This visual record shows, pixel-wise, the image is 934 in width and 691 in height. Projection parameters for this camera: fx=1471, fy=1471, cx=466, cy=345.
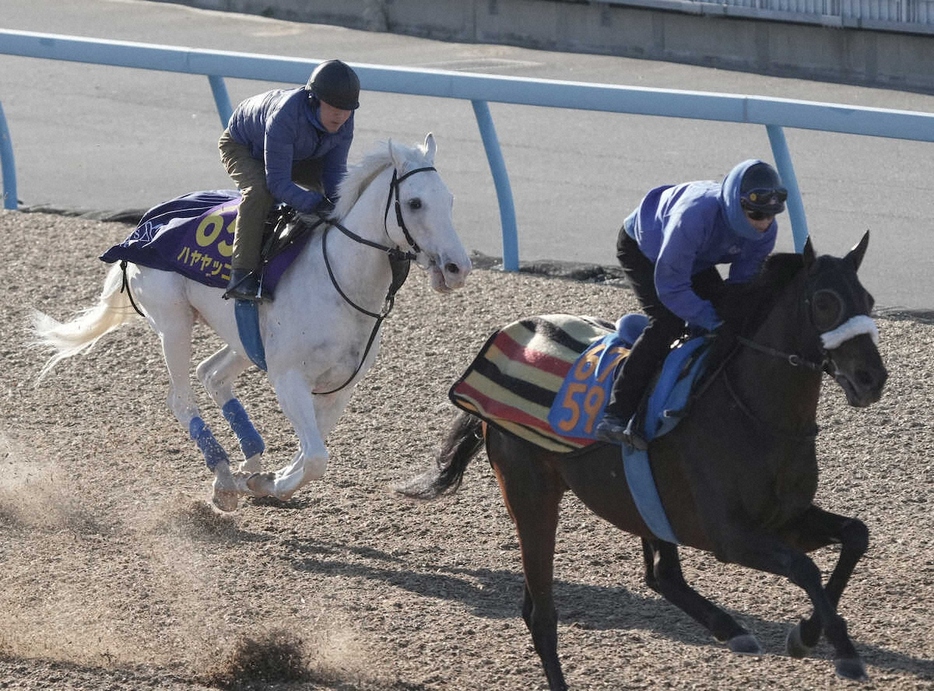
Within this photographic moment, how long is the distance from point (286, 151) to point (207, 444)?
1477mm

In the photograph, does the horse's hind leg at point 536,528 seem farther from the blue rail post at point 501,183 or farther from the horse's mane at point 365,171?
the blue rail post at point 501,183

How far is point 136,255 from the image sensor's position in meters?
7.27

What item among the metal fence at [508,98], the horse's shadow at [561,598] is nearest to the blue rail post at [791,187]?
the metal fence at [508,98]

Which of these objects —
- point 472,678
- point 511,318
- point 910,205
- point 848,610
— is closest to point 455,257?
point 472,678

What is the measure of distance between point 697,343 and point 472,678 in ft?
4.70

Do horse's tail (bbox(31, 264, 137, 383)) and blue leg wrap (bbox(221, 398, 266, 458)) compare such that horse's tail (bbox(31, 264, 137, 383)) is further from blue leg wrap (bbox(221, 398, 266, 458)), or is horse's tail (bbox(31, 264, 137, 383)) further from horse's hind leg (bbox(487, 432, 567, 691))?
horse's hind leg (bbox(487, 432, 567, 691))

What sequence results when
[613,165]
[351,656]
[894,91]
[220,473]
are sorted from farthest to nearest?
[894,91]
[613,165]
[220,473]
[351,656]

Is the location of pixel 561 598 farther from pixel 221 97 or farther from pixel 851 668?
pixel 221 97

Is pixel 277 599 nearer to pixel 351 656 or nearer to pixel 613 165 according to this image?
pixel 351 656

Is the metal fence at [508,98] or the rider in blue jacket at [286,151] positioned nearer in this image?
the rider in blue jacket at [286,151]

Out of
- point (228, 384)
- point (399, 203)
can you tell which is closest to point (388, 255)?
point (399, 203)

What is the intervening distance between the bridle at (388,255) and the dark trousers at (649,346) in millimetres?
1380

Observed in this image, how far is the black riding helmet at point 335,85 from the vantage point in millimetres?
6359

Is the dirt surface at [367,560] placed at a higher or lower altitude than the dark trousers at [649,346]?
lower
